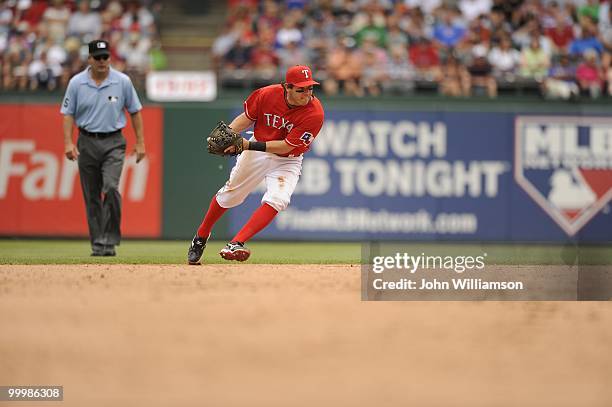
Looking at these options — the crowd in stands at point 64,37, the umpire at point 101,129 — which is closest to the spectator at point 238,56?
the crowd in stands at point 64,37

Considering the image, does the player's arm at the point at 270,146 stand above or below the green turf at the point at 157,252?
above

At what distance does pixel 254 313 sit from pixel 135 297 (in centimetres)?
114

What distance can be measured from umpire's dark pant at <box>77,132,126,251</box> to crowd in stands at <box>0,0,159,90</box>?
15.4 ft

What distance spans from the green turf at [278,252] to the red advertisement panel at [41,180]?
268 millimetres

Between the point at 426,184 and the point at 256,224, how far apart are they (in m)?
6.81

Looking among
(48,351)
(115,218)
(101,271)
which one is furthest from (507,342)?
(115,218)

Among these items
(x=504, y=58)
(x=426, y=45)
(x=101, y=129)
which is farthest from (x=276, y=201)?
(x=504, y=58)

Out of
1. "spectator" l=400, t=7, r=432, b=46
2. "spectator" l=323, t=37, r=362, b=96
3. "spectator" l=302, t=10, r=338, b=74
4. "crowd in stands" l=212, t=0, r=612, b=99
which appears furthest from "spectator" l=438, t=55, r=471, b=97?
"spectator" l=302, t=10, r=338, b=74

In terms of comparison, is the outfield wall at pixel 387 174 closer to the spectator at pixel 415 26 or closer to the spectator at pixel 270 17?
the spectator at pixel 415 26

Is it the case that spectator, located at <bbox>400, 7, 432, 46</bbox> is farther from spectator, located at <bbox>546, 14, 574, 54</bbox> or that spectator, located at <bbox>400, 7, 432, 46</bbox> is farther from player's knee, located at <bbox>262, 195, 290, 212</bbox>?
player's knee, located at <bbox>262, 195, 290, 212</bbox>

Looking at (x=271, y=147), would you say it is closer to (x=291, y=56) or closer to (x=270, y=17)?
(x=291, y=56)

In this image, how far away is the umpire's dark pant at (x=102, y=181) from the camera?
11.2 m

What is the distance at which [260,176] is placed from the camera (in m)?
9.98

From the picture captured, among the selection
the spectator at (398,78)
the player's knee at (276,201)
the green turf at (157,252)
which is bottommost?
the green turf at (157,252)
